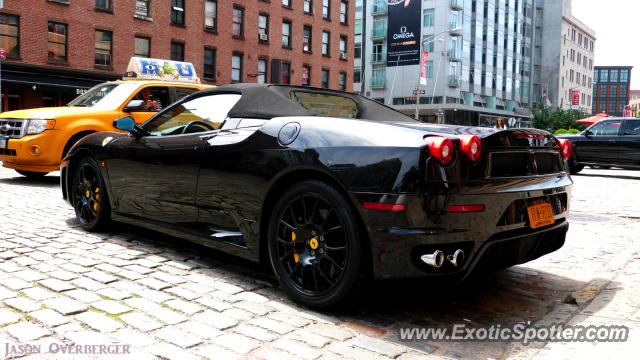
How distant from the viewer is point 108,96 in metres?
9.95

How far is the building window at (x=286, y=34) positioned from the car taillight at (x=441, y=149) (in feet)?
129

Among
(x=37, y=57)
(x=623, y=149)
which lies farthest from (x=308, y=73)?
(x=623, y=149)

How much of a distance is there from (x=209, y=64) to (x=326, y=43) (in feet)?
40.9

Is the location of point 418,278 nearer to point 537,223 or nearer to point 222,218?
point 537,223

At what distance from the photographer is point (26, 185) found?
9.16m

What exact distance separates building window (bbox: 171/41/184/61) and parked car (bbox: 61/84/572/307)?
1214 inches

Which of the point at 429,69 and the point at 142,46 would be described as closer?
the point at 142,46

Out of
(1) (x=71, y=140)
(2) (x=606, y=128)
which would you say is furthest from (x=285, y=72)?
(1) (x=71, y=140)

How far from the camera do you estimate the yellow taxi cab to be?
907 centimetres

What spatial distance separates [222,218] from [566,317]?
7.45 feet

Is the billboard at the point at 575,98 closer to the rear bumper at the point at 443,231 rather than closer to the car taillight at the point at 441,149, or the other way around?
the rear bumper at the point at 443,231

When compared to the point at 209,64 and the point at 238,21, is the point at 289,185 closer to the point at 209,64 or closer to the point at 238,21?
the point at 209,64

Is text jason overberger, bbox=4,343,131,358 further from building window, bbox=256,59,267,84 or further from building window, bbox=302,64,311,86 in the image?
building window, bbox=302,64,311,86

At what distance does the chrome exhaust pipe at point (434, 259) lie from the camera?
2.94 m
